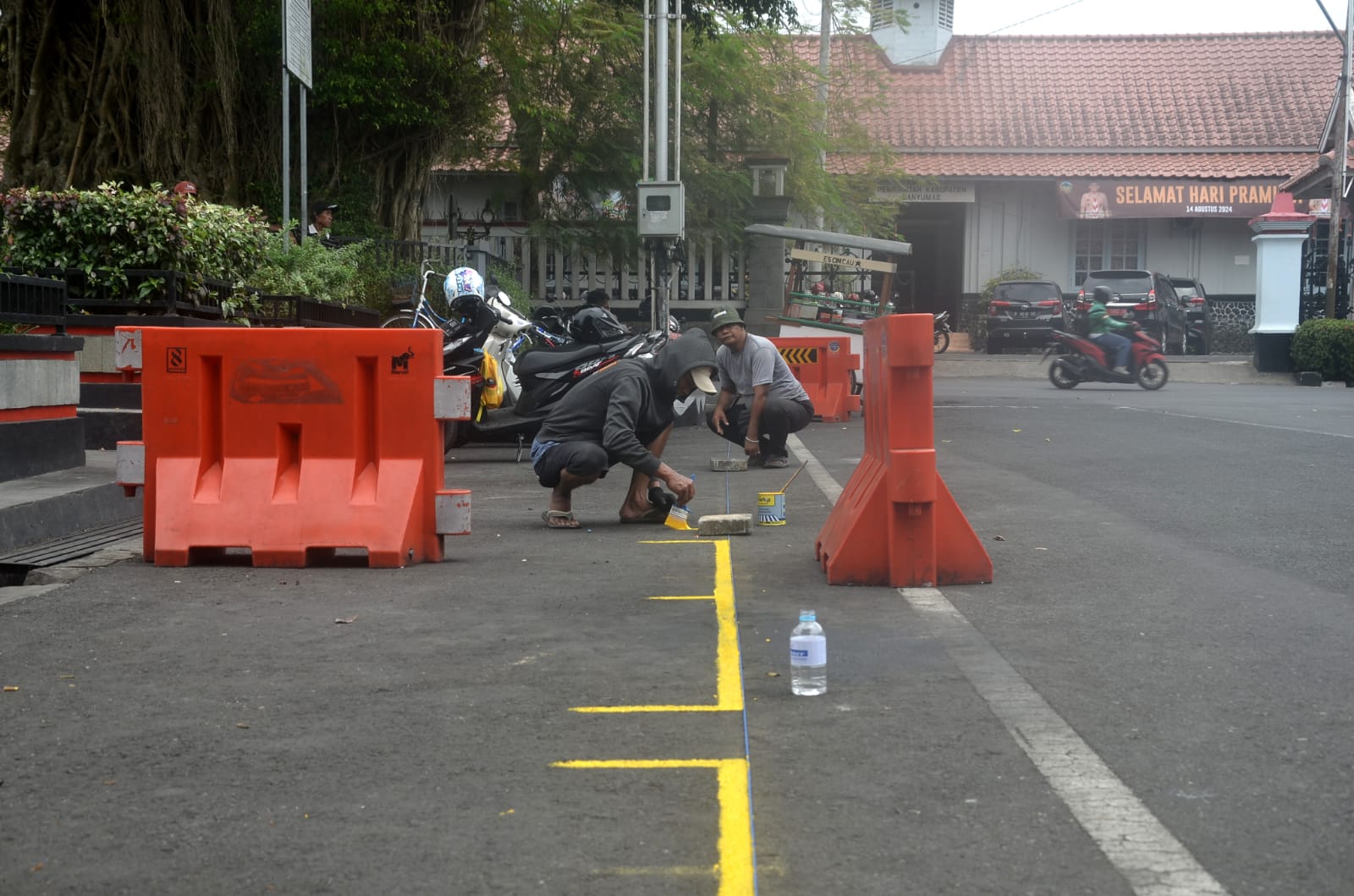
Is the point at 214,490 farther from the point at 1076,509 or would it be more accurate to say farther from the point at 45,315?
the point at 1076,509

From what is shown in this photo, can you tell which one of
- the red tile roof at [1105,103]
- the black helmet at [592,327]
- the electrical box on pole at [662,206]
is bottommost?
the black helmet at [592,327]

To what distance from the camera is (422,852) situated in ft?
11.4

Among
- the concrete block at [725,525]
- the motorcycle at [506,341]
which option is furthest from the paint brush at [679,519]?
the motorcycle at [506,341]

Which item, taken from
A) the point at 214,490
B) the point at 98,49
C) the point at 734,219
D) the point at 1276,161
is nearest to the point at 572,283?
the point at 734,219

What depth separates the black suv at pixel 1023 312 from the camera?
119ft

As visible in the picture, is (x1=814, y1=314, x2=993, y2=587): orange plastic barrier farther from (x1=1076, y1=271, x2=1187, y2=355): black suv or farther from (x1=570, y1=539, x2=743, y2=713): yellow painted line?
(x1=1076, y1=271, x2=1187, y2=355): black suv

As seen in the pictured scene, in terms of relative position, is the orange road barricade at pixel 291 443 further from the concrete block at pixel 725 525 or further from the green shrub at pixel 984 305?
the green shrub at pixel 984 305

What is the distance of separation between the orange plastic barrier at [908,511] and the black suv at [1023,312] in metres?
30.3

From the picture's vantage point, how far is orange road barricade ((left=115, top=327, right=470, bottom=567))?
7520 mm

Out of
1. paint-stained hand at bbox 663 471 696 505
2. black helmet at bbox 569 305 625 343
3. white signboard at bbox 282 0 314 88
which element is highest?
white signboard at bbox 282 0 314 88

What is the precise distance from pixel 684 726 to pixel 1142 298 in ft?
106

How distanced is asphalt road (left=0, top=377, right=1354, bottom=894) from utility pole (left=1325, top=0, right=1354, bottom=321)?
24016mm

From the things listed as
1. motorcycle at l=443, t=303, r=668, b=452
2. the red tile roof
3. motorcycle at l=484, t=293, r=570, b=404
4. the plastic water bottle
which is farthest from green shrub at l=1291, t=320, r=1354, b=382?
the plastic water bottle

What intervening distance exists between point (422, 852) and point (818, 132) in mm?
28325
